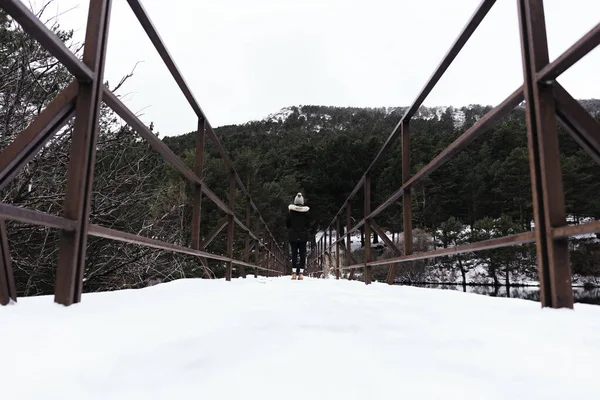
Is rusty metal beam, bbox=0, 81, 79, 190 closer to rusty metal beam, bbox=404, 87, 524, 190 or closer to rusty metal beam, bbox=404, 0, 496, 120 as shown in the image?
rusty metal beam, bbox=404, 87, 524, 190

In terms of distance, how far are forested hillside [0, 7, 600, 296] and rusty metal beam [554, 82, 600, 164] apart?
175 cm

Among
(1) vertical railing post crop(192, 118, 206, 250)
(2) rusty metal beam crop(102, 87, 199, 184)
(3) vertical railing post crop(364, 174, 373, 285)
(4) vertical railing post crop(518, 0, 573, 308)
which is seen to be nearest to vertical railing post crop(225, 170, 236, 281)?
(1) vertical railing post crop(192, 118, 206, 250)

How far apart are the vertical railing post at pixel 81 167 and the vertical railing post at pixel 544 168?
1.45m

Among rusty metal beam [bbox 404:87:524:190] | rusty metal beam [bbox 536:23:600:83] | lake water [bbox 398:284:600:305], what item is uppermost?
rusty metal beam [bbox 536:23:600:83]

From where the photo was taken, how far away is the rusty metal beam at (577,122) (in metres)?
1.13

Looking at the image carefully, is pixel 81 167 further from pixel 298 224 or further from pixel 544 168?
pixel 298 224

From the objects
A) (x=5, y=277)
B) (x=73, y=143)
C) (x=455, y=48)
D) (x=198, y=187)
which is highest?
(x=455, y=48)

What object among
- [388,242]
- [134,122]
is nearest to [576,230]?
[134,122]

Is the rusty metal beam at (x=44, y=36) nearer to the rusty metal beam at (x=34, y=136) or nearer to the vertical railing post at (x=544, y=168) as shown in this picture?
the rusty metal beam at (x=34, y=136)

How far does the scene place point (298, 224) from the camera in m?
6.35

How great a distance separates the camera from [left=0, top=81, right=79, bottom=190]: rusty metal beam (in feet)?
3.49

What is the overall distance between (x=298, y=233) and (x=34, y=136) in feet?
17.4

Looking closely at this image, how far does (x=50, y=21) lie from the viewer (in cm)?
374

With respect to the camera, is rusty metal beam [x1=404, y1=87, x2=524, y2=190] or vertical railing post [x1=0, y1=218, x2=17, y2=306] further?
rusty metal beam [x1=404, y1=87, x2=524, y2=190]
